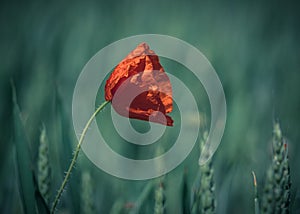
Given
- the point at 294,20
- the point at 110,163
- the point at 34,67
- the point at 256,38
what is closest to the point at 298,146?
the point at 110,163

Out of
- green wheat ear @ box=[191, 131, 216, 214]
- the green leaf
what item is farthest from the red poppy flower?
the green leaf

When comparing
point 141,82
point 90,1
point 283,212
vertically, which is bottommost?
point 283,212

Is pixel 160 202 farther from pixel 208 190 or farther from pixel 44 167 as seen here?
pixel 44 167

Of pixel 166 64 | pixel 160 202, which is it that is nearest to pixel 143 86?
pixel 160 202

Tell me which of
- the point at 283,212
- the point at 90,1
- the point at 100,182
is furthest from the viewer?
the point at 90,1

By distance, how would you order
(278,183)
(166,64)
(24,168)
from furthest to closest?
(166,64), (24,168), (278,183)

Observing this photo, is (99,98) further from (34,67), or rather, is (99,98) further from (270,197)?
(270,197)

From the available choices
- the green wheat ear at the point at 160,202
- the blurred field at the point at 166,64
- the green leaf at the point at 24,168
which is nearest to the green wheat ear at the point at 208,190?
the green wheat ear at the point at 160,202
